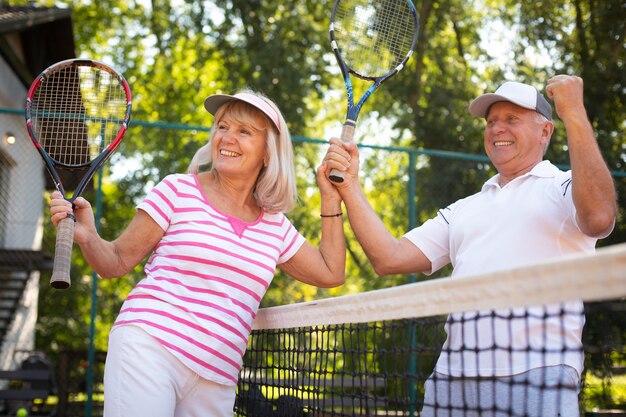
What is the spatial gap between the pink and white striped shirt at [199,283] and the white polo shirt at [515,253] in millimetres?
670

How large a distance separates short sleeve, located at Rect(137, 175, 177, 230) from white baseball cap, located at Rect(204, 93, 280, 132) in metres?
0.37

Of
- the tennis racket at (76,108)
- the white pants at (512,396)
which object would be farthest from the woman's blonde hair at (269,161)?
the white pants at (512,396)

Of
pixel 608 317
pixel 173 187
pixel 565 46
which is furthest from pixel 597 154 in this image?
pixel 565 46

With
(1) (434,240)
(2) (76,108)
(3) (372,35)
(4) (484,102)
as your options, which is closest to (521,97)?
(4) (484,102)

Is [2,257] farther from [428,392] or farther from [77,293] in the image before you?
[428,392]

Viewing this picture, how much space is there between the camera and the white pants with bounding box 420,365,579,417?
2266 millimetres

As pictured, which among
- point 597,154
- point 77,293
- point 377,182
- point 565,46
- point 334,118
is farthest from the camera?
point 77,293

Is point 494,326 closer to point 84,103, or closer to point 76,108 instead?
point 76,108

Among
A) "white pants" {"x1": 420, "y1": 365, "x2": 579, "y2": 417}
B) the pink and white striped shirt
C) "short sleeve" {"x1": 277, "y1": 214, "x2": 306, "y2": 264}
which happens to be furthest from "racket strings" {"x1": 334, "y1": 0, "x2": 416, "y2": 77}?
"white pants" {"x1": 420, "y1": 365, "x2": 579, "y2": 417}

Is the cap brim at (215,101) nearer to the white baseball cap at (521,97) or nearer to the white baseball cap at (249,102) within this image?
the white baseball cap at (249,102)

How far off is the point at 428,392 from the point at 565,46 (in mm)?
9683

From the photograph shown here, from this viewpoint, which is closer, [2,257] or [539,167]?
[539,167]

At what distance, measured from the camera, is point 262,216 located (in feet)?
9.64

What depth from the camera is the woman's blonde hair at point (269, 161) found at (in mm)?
2938
